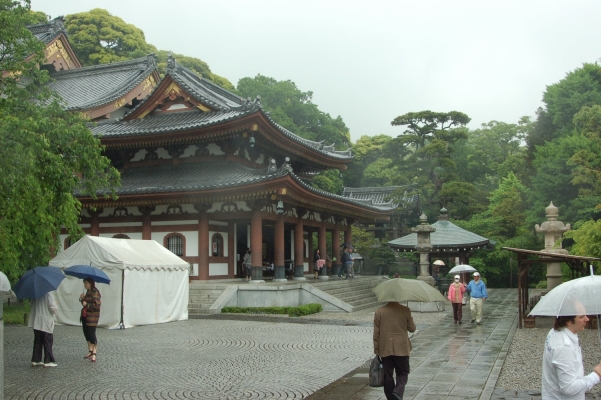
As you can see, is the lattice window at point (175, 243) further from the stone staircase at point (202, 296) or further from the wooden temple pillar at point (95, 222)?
the wooden temple pillar at point (95, 222)

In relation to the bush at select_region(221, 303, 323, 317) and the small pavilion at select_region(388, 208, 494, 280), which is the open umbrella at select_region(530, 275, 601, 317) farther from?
the small pavilion at select_region(388, 208, 494, 280)

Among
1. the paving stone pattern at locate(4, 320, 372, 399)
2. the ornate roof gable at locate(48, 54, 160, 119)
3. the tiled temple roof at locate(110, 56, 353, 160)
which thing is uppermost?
the ornate roof gable at locate(48, 54, 160, 119)

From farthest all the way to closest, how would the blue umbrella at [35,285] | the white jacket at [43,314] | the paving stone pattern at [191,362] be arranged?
1. the white jacket at [43,314]
2. the blue umbrella at [35,285]
3. the paving stone pattern at [191,362]

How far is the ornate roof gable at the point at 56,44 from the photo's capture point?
38.3 metres

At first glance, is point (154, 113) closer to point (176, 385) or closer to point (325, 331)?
point (325, 331)

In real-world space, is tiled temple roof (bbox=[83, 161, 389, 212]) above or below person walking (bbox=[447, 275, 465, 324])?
above

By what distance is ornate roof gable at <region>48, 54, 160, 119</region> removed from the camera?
105 ft

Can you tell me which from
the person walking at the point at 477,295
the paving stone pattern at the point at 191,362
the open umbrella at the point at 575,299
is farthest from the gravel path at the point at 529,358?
the open umbrella at the point at 575,299

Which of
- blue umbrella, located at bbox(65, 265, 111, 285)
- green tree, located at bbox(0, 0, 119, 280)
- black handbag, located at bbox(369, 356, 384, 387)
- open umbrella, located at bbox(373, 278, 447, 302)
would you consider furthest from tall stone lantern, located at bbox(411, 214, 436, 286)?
black handbag, located at bbox(369, 356, 384, 387)

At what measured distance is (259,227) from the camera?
80.7 feet

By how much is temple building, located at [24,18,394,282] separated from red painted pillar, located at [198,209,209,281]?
4 centimetres

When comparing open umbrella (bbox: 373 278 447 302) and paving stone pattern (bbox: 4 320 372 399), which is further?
paving stone pattern (bbox: 4 320 372 399)

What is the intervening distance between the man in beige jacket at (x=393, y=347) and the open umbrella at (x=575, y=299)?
284 cm

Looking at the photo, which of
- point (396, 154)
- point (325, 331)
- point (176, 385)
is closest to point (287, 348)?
point (325, 331)
